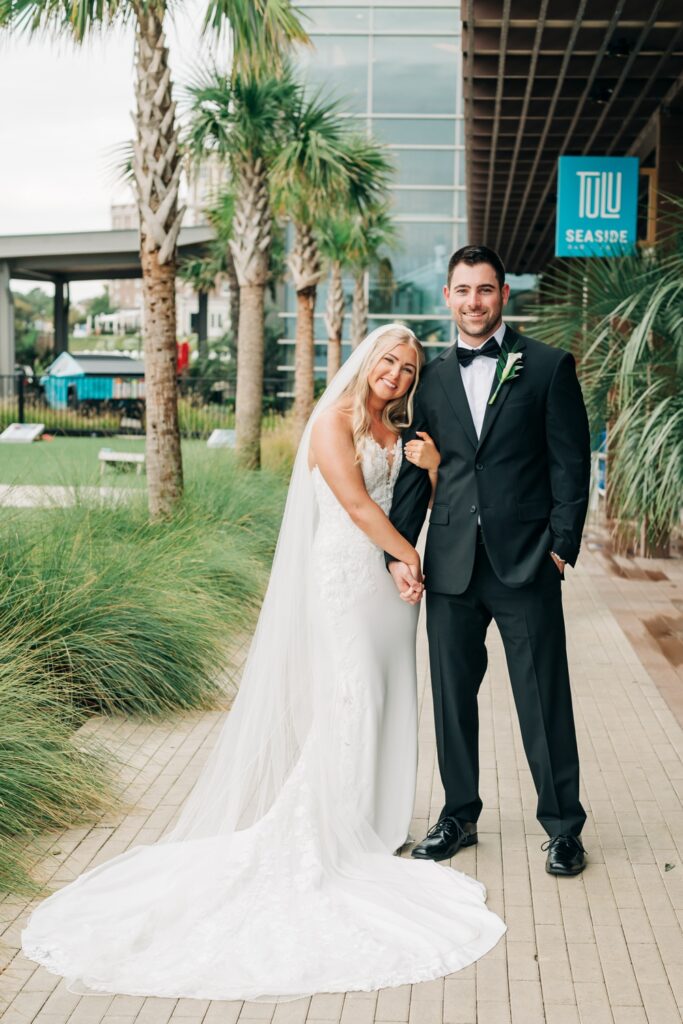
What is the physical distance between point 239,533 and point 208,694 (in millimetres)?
3605

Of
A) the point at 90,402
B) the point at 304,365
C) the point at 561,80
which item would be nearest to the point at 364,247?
the point at 304,365

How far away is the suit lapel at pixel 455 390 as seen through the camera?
4.42m

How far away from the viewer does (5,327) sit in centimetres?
3797

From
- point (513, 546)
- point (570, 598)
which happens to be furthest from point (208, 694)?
point (570, 598)

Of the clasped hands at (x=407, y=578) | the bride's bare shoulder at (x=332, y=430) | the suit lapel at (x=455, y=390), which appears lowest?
the clasped hands at (x=407, y=578)

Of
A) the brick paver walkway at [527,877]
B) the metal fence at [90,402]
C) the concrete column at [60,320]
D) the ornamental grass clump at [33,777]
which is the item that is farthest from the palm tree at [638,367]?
the concrete column at [60,320]

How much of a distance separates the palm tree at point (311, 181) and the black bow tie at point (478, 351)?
12470mm

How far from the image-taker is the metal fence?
33.3 m

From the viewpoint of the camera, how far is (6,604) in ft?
20.0

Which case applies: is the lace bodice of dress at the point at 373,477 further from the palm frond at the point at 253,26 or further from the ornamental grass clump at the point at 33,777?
the palm frond at the point at 253,26

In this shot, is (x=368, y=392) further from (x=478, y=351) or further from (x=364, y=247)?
(x=364, y=247)

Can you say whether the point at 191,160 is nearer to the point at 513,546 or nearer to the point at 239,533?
the point at 239,533

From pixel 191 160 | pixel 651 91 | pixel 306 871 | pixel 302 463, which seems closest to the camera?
pixel 306 871

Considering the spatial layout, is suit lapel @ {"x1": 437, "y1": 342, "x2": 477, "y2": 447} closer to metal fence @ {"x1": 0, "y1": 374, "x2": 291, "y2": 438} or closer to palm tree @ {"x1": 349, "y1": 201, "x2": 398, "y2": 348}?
palm tree @ {"x1": 349, "y1": 201, "x2": 398, "y2": 348}
